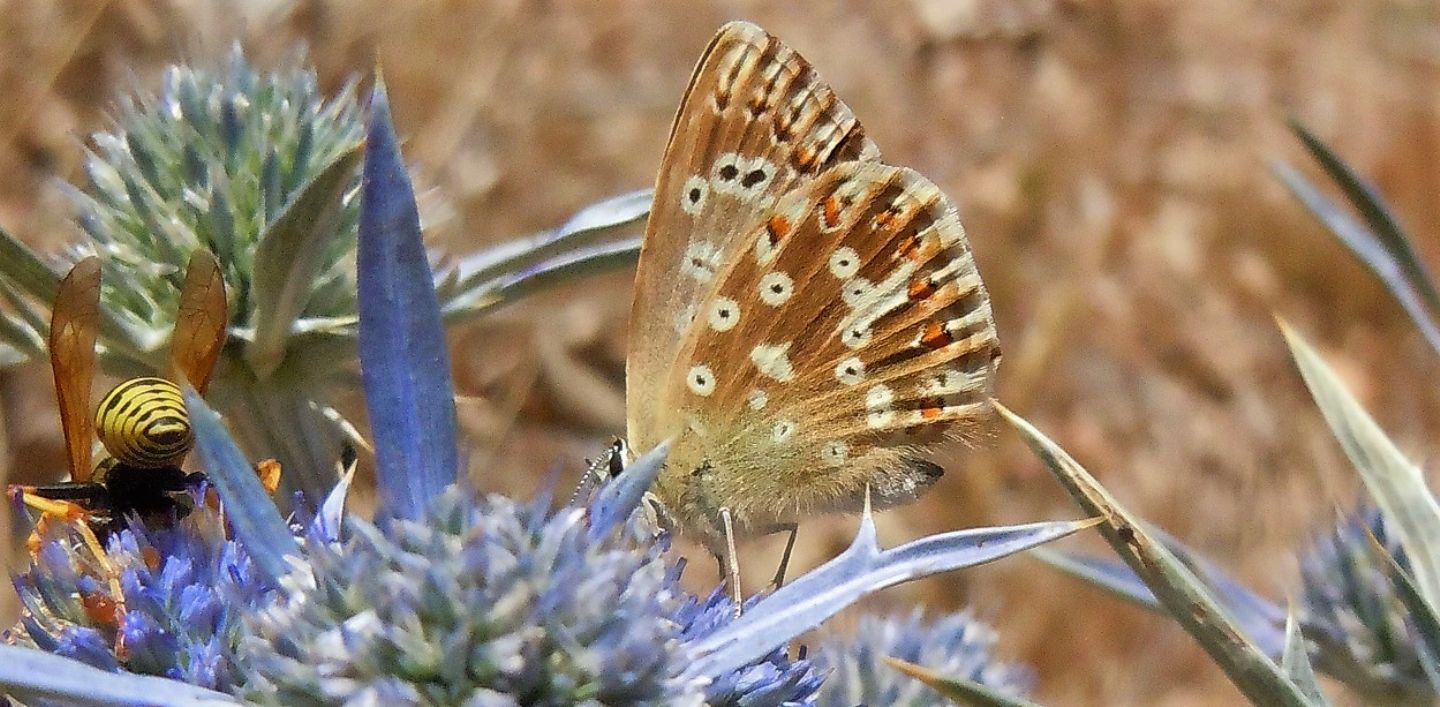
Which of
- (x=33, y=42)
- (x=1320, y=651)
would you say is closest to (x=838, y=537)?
(x=1320, y=651)

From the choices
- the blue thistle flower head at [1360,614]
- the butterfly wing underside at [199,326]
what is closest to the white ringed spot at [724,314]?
the butterfly wing underside at [199,326]

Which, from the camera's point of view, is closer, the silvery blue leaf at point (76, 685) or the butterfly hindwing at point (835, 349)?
the silvery blue leaf at point (76, 685)

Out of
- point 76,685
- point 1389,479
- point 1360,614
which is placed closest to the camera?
point 76,685

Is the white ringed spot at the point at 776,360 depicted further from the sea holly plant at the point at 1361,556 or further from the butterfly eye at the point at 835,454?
the sea holly plant at the point at 1361,556

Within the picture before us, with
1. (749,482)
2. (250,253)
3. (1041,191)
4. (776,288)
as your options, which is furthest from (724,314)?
(1041,191)

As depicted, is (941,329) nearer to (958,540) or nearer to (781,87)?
(781,87)

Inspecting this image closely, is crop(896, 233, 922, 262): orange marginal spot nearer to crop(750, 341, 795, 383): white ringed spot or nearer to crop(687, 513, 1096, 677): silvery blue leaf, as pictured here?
crop(750, 341, 795, 383): white ringed spot

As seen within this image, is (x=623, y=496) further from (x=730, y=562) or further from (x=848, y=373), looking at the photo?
(x=848, y=373)
